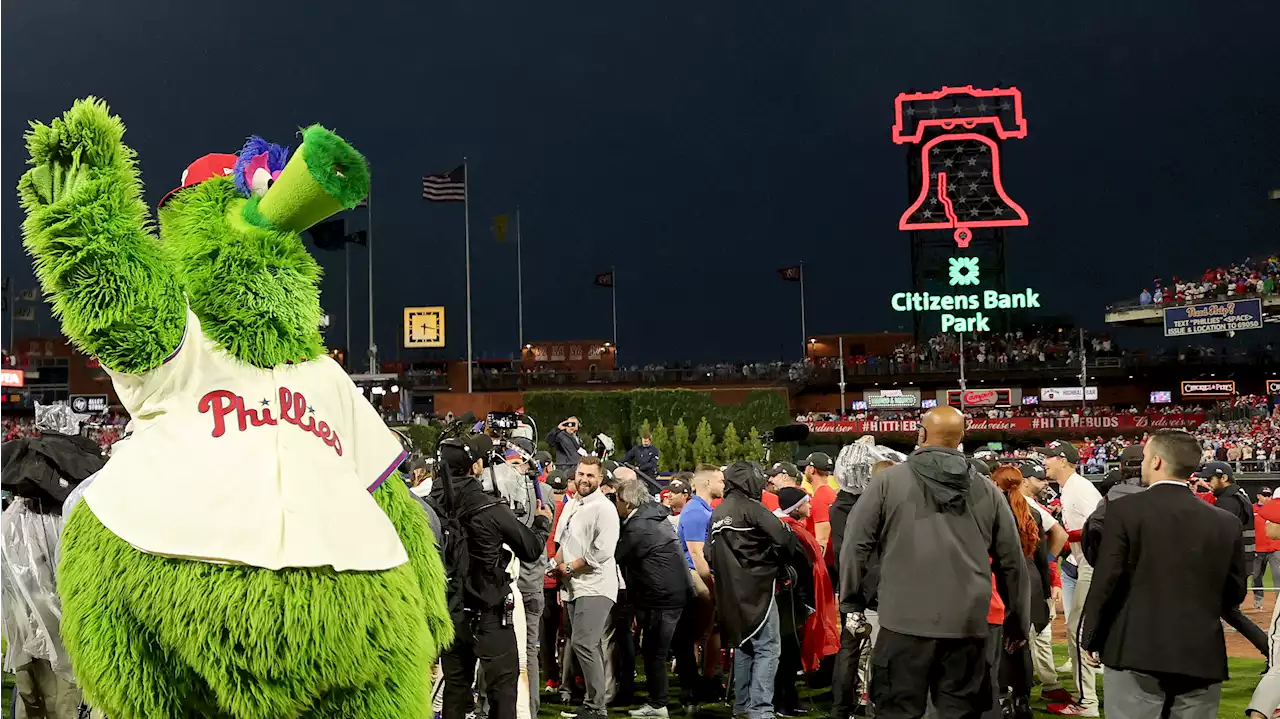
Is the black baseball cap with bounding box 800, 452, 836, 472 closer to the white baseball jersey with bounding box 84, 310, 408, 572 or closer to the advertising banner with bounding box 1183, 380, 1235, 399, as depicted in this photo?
the white baseball jersey with bounding box 84, 310, 408, 572

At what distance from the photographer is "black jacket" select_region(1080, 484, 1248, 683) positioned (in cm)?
475

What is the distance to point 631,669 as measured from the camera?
8.59 m

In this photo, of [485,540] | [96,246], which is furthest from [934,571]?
[96,246]

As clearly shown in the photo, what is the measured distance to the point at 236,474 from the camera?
3.08 meters

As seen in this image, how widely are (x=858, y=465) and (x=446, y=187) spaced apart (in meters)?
30.8

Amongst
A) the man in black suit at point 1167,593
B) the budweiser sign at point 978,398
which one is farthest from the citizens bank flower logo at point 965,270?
the man in black suit at point 1167,593

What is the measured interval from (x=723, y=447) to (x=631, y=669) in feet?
65.0

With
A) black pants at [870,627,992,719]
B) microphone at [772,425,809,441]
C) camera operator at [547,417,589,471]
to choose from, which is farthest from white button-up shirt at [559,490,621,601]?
microphone at [772,425,809,441]

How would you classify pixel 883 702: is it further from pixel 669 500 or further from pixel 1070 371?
pixel 1070 371

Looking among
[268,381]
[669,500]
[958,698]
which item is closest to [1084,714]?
[958,698]

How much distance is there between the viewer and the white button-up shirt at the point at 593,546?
7637 mm

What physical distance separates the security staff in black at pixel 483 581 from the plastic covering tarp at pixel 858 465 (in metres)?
2.31

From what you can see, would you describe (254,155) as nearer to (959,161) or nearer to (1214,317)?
(1214,317)

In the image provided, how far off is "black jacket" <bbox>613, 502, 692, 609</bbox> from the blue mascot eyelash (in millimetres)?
4924
